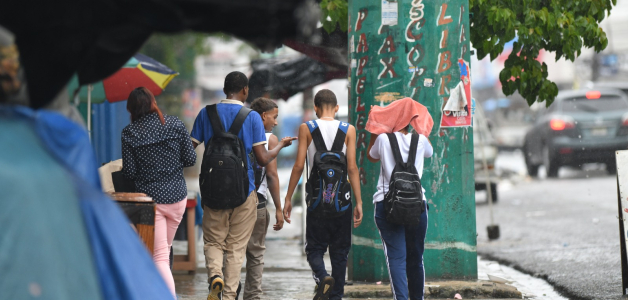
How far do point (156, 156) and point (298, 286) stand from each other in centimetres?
257

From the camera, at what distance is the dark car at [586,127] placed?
18906mm

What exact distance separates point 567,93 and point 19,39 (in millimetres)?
18056

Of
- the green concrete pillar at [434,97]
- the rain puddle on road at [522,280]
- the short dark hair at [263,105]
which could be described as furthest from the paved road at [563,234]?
the short dark hair at [263,105]

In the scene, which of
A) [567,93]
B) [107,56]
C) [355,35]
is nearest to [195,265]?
[355,35]

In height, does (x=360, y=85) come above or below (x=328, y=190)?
above

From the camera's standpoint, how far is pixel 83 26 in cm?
299

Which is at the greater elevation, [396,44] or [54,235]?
[396,44]

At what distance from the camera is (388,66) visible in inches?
268

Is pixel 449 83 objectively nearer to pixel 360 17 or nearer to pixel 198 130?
pixel 360 17

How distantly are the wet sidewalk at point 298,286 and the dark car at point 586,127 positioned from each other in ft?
36.2

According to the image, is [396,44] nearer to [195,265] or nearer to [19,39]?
[195,265]

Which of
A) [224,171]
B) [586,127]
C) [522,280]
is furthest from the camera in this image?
[586,127]

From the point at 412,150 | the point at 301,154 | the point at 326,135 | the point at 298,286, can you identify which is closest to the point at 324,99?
the point at 326,135

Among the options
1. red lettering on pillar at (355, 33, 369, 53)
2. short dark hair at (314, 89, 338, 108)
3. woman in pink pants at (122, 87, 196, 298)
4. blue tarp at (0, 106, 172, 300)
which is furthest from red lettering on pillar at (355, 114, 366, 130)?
blue tarp at (0, 106, 172, 300)
